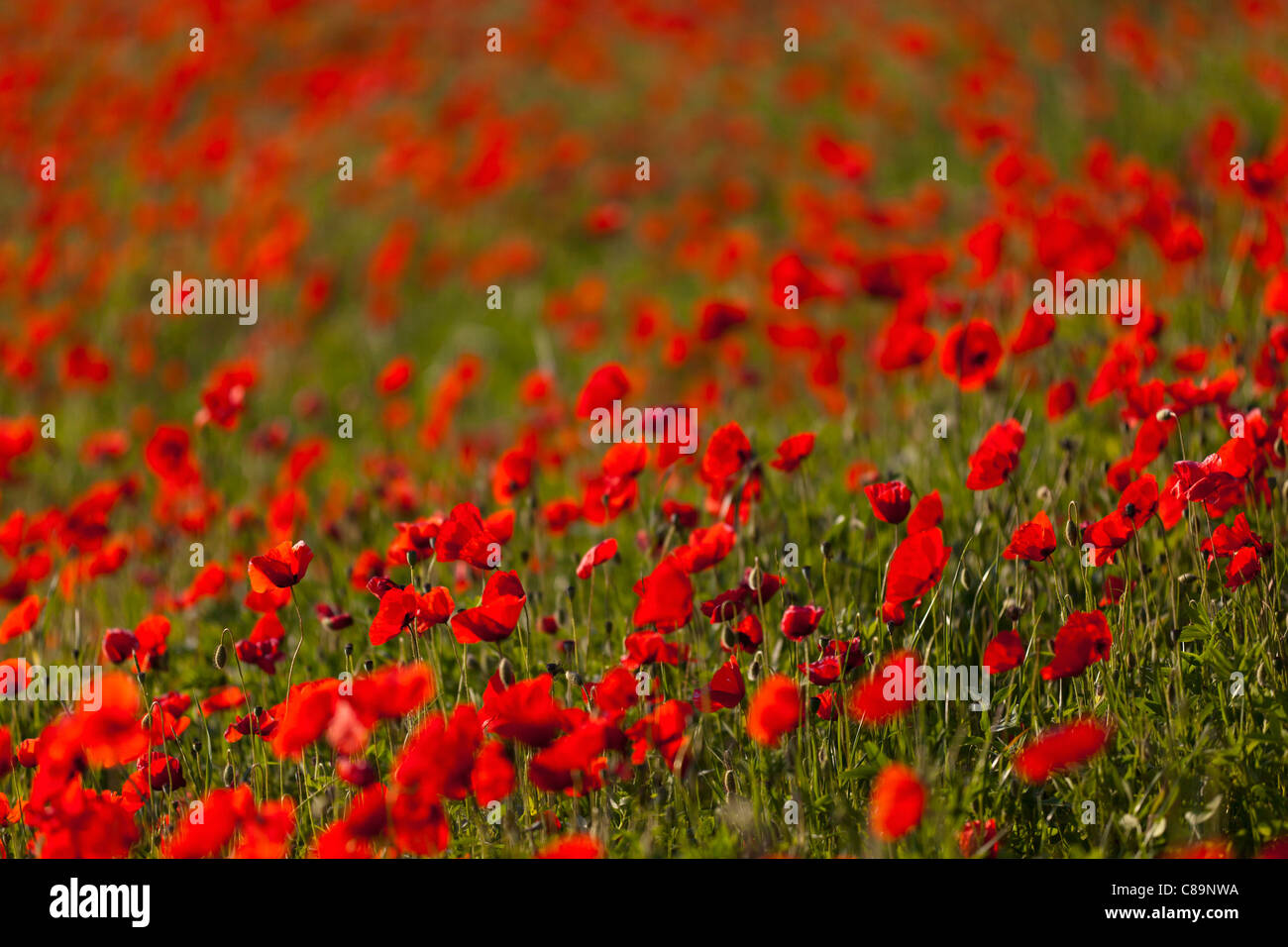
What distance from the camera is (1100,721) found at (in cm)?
220

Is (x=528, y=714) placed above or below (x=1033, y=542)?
below

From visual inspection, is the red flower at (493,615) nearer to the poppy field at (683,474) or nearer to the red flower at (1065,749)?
A: the poppy field at (683,474)

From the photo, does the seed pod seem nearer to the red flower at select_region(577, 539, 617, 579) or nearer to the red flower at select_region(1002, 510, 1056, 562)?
the red flower at select_region(577, 539, 617, 579)

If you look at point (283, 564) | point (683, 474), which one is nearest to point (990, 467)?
point (283, 564)

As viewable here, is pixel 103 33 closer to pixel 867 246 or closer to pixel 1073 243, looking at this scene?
pixel 867 246

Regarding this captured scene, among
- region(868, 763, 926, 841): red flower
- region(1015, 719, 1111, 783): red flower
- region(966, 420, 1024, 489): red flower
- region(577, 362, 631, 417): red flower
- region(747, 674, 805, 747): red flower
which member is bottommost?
region(868, 763, 926, 841): red flower

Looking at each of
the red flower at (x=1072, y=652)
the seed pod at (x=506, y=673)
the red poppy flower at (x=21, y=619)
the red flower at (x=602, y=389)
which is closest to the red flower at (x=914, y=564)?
the red flower at (x=1072, y=652)

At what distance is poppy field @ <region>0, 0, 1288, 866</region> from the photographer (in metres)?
2.09

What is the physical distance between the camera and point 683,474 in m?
4.05

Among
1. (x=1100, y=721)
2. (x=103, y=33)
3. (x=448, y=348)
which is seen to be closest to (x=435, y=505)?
(x=1100, y=721)

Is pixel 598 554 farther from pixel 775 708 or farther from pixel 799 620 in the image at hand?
pixel 775 708

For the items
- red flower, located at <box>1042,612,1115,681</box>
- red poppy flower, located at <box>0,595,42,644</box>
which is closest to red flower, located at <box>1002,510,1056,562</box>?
red flower, located at <box>1042,612,1115,681</box>

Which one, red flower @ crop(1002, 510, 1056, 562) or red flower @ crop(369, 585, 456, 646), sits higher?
red flower @ crop(1002, 510, 1056, 562)

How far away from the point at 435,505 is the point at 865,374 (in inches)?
70.2
